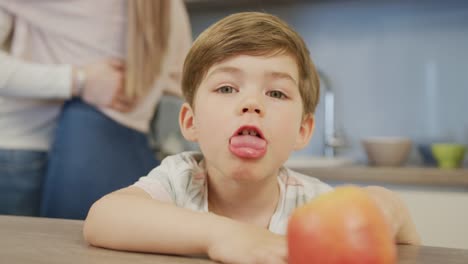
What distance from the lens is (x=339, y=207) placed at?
0.41m

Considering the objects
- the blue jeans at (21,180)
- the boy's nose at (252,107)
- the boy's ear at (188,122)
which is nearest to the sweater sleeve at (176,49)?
the blue jeans at (21,180)

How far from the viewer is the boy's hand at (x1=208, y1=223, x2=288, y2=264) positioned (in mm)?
498

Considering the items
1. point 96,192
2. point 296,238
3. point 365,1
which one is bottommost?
point 96,192

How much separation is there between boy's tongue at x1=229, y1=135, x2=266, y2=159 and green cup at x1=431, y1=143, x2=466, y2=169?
4.98 ft

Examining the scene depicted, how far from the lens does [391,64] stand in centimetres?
237

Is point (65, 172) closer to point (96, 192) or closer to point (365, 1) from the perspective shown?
point (96, 192)

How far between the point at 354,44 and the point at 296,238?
2132mm

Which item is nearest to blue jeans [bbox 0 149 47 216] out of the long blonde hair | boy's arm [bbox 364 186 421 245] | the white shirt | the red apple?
the white shirt

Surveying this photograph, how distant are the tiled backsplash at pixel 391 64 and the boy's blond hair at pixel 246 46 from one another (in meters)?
1.59

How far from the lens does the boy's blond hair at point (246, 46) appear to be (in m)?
0.77

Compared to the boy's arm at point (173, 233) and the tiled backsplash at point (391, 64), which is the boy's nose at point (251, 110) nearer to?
the boy's arm at point (173, 233)

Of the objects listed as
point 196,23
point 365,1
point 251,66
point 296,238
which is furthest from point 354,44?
point 296,238

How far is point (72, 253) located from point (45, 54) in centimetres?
80

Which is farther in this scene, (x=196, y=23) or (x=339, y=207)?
(x=196, y=23)
